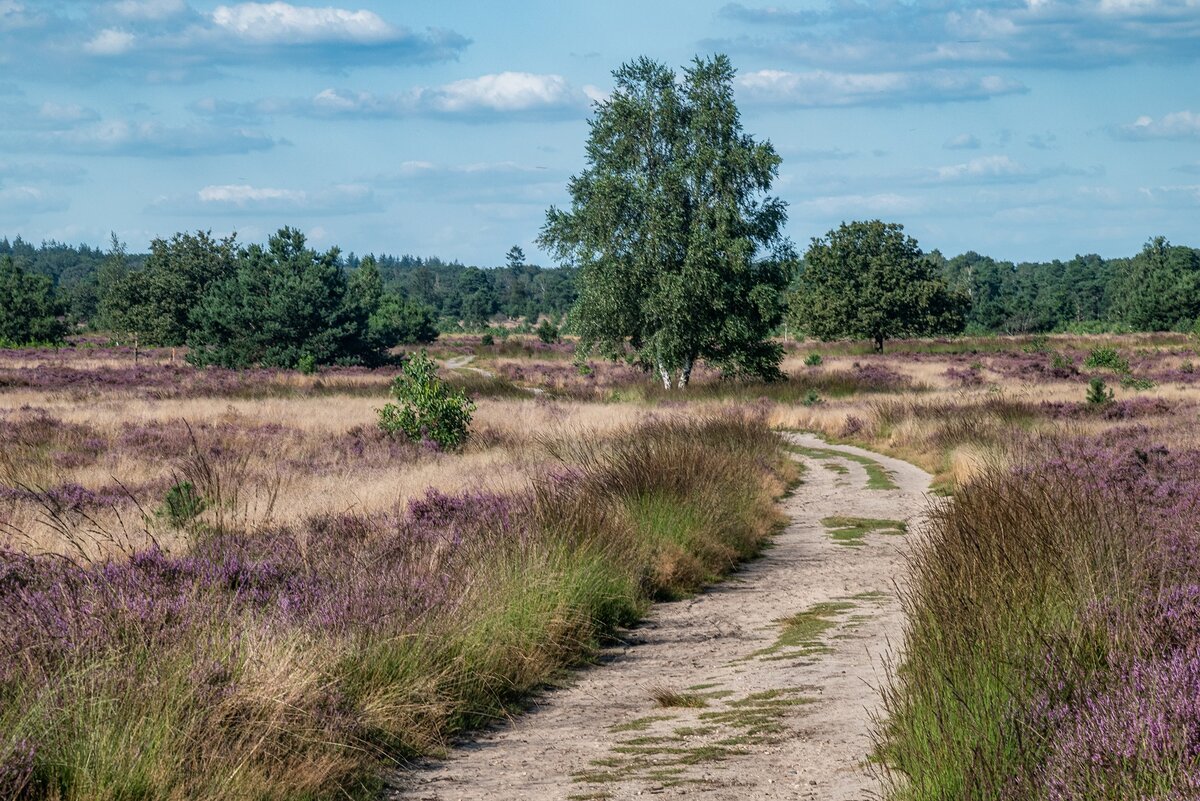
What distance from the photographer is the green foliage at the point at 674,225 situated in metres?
45.1

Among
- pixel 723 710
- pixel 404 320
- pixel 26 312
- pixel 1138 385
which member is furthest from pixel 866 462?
pixel 26 312

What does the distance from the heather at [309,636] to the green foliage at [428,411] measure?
36.0ft

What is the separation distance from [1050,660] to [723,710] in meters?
2.97

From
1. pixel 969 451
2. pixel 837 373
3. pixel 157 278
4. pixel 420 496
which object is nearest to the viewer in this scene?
pixel 420 496

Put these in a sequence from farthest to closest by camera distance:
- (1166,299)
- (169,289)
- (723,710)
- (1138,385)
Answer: (1166,299) < (169,289) < (1138,385) < (723,710)

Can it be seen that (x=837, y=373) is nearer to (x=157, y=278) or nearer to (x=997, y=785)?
(x=157, y=278)

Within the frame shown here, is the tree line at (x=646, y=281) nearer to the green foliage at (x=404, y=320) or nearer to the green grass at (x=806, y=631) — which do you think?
the green foliage at (x=404, y=320)

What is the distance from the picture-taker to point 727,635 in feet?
35.6

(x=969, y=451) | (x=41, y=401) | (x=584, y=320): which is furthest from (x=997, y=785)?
(x=584, y=320)

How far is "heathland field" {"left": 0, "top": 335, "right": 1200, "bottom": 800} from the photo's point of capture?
518 cm

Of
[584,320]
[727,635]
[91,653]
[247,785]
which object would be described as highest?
[584,320]

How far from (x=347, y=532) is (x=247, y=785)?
7.16 metres

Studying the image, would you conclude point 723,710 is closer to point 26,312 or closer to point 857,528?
point 857,528

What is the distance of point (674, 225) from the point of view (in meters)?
45.1
